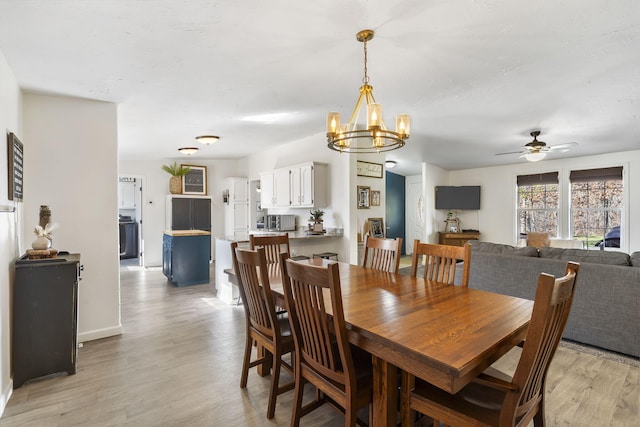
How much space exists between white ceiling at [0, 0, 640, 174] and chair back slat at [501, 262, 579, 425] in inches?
62.4

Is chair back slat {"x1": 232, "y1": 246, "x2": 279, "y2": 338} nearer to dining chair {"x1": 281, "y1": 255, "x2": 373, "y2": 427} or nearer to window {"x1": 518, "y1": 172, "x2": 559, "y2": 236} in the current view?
dining chair {"x1": 281, "y1": 255, "x2": 373, "y2": 427}

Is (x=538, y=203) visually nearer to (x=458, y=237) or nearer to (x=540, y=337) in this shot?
(x=458, y=237)

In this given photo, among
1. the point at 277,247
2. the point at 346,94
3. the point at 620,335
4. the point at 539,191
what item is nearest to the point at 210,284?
the point at 277,247

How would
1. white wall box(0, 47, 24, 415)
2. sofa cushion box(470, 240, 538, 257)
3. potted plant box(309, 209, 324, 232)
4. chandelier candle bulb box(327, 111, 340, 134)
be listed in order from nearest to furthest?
white wall box(0, 47, 24, 415) → chandelier candle bulb box(327, 111, 340, 134) → sofa cushion box(470, 240, 538, 257) → potted plant box(309, 209, 324, 232)

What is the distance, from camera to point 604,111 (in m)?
3.73

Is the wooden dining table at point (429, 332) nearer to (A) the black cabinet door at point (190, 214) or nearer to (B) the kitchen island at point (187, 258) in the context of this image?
(B) the kitchen island at point (187, 258)

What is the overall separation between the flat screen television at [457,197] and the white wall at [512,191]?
237 mm

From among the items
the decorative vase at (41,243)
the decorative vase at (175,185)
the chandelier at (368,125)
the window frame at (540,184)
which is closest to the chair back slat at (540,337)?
the chandelier at (368,125)

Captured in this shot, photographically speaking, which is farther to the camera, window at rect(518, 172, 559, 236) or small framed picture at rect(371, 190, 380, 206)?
window at rect(518, 172, 559, 236)

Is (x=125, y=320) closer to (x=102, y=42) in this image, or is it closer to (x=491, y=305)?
(x=102, y=42)

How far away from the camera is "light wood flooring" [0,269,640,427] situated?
1969mm

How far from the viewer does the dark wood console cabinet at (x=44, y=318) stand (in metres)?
2.34

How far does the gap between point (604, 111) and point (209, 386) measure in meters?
4.96

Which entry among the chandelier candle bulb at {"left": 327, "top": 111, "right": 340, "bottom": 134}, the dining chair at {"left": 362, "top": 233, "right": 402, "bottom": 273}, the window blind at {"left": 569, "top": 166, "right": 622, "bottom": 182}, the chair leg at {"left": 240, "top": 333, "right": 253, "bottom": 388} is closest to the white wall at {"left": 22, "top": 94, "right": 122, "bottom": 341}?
the chair leg at {"left": 240, "top": 333, "right": 253, "bottom": 388}
